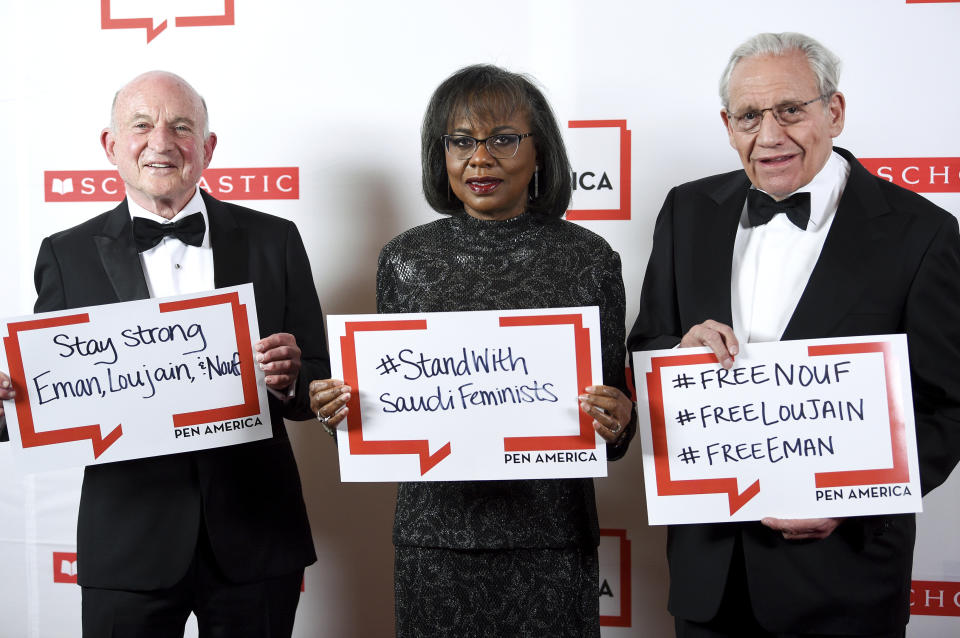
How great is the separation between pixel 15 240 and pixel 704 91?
2121 mm

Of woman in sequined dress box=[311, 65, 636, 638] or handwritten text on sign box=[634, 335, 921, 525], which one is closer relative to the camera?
handwritten text on sign box=[634, 335, 921, 525]

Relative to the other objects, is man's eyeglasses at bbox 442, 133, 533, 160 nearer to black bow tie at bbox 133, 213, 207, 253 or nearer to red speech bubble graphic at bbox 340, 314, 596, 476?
red speech bubble graphic at bbox 340, 314, 596, 476

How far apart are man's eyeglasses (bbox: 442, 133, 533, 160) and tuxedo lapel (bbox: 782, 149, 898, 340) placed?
604mm

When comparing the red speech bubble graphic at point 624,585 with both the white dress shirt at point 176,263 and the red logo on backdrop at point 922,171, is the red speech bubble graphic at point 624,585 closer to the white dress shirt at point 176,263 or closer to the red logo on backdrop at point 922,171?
the red logo on backdrop at point 922,171

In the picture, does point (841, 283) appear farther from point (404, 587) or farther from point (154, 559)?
point (154, 559)

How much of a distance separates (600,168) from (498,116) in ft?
2.63

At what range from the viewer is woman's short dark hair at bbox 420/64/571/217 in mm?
1599

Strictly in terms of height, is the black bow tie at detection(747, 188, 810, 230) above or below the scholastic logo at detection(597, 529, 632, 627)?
above

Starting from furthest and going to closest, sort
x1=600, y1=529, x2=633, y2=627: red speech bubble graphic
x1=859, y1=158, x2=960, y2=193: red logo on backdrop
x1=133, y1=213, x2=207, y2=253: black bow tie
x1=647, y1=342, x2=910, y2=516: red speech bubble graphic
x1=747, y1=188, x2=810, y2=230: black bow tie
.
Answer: x1=600, y1=529, x2=633, y2=627: red speech bubble graphic < x1=859, y1=158, x2=960, y2=193: red logo on backdrop < x1=133, y1=213, x2=207, y2=253: black bow tie < x1=747, y1=188, x2=810, y2=230: black bow tie < x1=647, y1=342, x2=910, y2=516: red speech bubble graphic

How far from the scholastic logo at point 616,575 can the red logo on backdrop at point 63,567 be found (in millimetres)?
1640

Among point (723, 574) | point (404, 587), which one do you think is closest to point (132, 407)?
point (404, 587)

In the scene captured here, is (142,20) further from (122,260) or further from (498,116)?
(498,116)

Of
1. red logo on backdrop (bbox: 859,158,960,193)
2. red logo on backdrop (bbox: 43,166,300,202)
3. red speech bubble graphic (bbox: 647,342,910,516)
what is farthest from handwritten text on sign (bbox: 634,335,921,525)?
red logo on backdrop (bbox: 43,166,300,202)

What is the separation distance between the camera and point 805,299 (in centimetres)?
146
